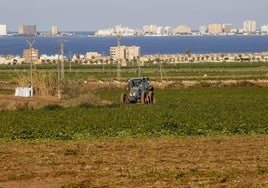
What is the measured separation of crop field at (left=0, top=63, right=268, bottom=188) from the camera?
62.0 feet

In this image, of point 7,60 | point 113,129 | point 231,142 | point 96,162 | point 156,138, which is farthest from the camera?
point 7,60

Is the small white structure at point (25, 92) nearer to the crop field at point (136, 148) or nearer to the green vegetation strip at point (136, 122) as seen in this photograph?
the green vegetation strip at point (136, 122)

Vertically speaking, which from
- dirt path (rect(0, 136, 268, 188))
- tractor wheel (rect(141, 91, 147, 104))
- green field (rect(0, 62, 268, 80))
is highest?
dirt path (rect(0, 136, 268, 188))

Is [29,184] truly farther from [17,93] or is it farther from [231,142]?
[17,93]

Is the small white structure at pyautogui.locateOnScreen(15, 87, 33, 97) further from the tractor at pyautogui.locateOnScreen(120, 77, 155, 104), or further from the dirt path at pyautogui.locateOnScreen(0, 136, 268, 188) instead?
the dirt path at pyautogui.locateOnScreen(0, 136, 268, 188)

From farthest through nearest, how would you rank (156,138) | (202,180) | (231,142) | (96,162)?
(156,138) → (231,142) → (96,162) → (202,180)

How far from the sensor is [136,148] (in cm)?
2525

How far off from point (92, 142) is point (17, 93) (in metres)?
37.7

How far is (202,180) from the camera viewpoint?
1830cm

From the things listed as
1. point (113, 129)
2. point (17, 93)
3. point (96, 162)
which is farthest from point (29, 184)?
point (17, 93)

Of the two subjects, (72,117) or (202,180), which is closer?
(202,180)

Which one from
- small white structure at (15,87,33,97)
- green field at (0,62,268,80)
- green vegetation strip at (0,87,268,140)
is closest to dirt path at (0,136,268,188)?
green vegetation strip at (0,87,268,140)

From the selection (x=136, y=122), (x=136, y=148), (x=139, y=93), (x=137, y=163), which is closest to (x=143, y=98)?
(x=139, y=93)

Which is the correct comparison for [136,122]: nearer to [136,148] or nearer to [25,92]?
[136,148]
